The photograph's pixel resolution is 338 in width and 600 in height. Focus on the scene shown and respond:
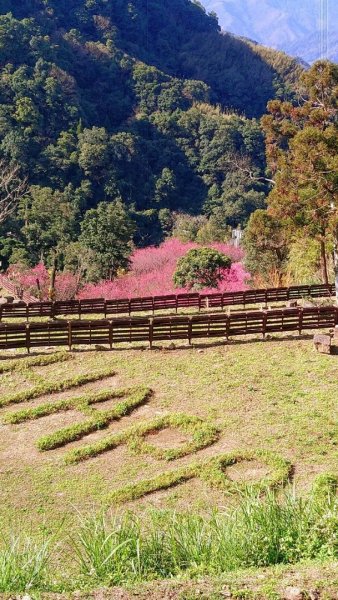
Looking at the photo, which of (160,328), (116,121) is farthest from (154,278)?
(116,121)

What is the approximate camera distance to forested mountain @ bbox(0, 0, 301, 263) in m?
49.5

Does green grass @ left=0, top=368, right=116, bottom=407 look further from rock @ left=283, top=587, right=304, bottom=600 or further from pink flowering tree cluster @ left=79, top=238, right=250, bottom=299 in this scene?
pink flowering tree cluster @ left=79, top=238, right=250, bottom=299

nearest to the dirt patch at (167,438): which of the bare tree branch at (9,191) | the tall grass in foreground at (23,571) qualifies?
the tall grass in foreground at (23,571)

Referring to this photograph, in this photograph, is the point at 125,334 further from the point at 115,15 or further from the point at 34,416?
the point at 115,15

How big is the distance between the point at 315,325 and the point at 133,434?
8920 millimetres

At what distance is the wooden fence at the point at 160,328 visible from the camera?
17031 mm

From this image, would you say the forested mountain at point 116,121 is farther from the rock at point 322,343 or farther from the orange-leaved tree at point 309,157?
the rock at point 322,343

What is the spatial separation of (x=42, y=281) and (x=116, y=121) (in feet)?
125

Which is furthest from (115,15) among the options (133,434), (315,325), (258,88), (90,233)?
(133,434)

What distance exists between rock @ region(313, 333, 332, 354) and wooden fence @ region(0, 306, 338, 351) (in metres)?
1.50

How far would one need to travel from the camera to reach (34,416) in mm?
13430

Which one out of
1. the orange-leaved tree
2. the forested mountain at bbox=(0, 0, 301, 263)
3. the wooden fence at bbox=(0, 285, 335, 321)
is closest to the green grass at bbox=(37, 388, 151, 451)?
the wooden fence at bbox=(0, 285, 335, 321)

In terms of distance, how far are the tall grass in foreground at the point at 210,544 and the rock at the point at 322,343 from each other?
393 inches

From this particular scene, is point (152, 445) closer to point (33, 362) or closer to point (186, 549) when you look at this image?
point (186, 549)
